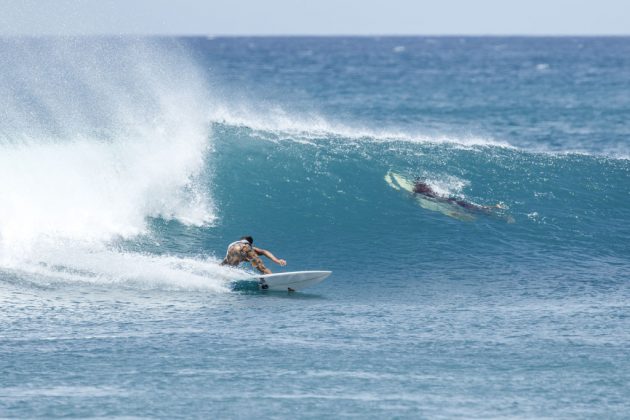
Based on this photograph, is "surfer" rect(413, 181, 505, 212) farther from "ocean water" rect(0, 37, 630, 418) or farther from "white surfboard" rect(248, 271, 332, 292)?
"white surfboard" rect(248, 271, 332, 292)

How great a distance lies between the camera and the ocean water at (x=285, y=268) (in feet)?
47.1

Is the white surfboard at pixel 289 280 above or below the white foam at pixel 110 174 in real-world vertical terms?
below

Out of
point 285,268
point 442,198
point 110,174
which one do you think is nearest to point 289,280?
point 285,268

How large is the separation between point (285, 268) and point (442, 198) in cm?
626

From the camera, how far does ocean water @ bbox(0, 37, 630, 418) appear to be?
565 inches

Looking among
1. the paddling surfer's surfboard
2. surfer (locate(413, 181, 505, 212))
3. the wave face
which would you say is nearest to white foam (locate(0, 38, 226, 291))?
the wave face

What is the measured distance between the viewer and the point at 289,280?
65.2 ft

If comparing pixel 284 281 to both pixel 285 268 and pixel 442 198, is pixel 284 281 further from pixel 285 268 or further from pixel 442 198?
pixel 442 198

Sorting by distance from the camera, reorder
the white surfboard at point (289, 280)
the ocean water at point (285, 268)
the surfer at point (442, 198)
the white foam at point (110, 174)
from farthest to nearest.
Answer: the surfer at point (442, 198)
the white foam at point (110, 174)
the white surfboard at point (289, 280)
the ocean water at point (285, 268)

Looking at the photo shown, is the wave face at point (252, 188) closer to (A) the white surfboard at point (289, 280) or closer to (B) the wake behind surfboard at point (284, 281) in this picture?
(B) the wake behind surfboard at point (284, 281)

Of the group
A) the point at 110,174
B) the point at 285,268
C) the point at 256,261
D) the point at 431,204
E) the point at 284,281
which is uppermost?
the point at 431,204

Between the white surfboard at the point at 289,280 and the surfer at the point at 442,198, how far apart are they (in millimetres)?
7291

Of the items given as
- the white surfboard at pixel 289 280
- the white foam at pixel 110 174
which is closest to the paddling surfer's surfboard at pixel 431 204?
the white foam at pixel 110 174

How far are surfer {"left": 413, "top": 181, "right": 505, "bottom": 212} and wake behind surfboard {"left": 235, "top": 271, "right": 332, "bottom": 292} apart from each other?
7323mm
